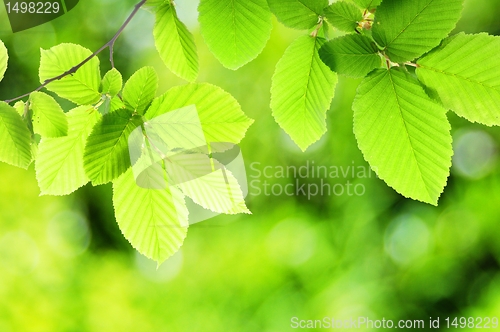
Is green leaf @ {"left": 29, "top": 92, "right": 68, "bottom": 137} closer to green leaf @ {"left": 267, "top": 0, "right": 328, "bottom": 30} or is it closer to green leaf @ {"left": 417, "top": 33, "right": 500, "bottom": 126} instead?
green leaf @ {"left": 267, "top": 0, "right": 328, "bottom": 30}

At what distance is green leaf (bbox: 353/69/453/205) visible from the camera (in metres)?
0.28

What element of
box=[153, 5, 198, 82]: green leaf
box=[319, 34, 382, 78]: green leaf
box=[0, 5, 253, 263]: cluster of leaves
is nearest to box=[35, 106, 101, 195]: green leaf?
box=[0, 5, 253, 263]: cluster of leaves

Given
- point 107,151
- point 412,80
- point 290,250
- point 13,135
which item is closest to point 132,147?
point 107,151

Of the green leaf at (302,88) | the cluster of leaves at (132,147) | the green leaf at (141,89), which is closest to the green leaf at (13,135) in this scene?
the cluster of leaves at (132,147)

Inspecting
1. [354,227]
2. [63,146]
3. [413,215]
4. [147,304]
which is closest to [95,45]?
[147,304]

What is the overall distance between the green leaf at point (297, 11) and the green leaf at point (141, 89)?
0.40 feet

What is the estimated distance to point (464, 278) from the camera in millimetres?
3480

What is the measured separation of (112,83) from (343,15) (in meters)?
0.22

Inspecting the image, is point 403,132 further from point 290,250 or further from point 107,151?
point 290,250

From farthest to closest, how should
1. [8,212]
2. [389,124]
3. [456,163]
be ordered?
1. [8,212]
2. [456,163]
3. [389,124]

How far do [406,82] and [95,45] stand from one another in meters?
3.82

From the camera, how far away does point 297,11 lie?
0.33 meters

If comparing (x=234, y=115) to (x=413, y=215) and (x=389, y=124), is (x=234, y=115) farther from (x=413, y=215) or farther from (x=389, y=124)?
(x=413, y=215)

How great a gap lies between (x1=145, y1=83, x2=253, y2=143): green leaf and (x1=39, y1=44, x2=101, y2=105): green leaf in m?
0.08
